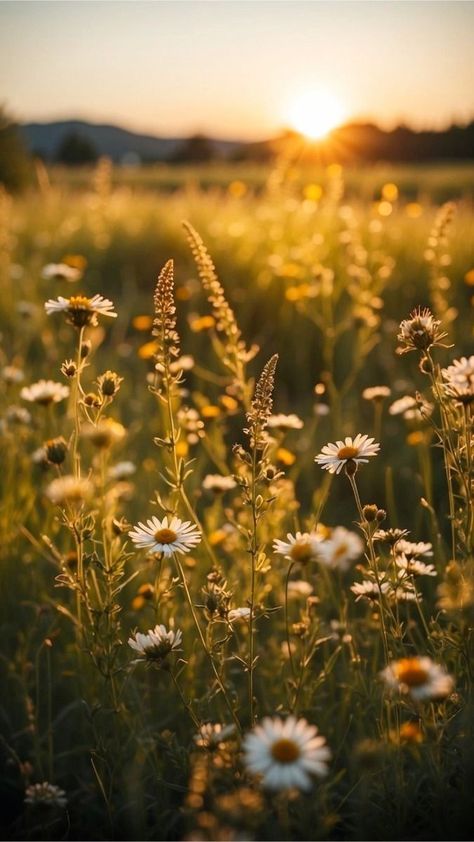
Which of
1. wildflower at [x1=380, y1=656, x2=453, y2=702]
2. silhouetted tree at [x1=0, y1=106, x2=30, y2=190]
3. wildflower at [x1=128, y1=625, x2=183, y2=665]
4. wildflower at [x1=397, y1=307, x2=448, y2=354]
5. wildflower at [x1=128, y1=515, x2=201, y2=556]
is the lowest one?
wildflower at [x1=380, y1=656, x2=453, y2=702]

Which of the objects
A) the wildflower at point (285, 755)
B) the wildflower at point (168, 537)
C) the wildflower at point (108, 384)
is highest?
the wildflower at point (108, 384)

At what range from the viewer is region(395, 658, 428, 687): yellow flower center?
3.18ft

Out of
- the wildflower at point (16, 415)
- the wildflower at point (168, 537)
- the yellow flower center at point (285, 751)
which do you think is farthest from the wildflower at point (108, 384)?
the wildflower at point (16, 415)

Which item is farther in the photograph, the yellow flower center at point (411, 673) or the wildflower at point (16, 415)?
the wildflower at point (16, 415)

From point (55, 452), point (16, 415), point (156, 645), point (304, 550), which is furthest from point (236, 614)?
point (16, 415)

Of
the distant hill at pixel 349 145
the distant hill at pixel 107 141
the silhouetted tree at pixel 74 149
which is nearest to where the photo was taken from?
the distant hill at pixel 349 145

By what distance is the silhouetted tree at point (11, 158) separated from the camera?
16.2 metres

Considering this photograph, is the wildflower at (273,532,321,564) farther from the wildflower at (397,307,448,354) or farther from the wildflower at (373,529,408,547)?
the wildflower at (397,307,448,354)

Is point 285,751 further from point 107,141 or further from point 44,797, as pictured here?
point 107,141

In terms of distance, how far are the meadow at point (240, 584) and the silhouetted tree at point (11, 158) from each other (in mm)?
12920

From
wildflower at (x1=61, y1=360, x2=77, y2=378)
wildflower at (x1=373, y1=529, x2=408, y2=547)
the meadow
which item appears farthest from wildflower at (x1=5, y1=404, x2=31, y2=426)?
wildflower at (x1=373, y1=529, x2=408, y2=547)

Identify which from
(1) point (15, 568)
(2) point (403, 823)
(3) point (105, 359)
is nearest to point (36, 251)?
(3) point (105, 359)

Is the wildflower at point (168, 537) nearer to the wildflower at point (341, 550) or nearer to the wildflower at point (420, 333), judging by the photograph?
the wildflower at point (341, 550)

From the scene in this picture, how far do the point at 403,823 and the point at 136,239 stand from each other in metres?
5.86
